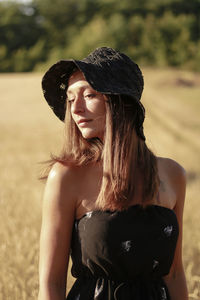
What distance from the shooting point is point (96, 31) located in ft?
151

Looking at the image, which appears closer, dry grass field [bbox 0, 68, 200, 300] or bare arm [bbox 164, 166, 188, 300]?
bare arm [bbox 164, 166, 188, 300]

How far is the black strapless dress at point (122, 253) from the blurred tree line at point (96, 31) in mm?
40895

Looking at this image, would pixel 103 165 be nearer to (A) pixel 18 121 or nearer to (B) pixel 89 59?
(B) pixel 89 59

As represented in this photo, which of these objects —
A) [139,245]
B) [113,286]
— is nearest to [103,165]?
[139,245]

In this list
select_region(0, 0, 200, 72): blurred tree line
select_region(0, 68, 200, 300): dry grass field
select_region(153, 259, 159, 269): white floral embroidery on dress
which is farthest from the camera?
select_region(0, 0, 200, 72): blurred tree line

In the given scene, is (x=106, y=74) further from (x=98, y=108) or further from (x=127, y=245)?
(x=127, y=245)

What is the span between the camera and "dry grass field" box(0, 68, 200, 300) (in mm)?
3086

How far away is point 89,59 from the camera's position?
177 cm

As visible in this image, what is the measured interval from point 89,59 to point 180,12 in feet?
181

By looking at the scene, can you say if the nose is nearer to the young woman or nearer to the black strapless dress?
the young woman

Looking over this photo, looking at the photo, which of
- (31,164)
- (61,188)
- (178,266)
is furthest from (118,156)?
(31,164)

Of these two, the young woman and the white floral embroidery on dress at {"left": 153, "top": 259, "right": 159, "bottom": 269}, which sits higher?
the young woman

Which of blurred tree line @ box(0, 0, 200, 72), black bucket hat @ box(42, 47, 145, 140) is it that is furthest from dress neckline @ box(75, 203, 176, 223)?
blurred tree line @ box(0, 0, 200, 72)

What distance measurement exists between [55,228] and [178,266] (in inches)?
24.0
